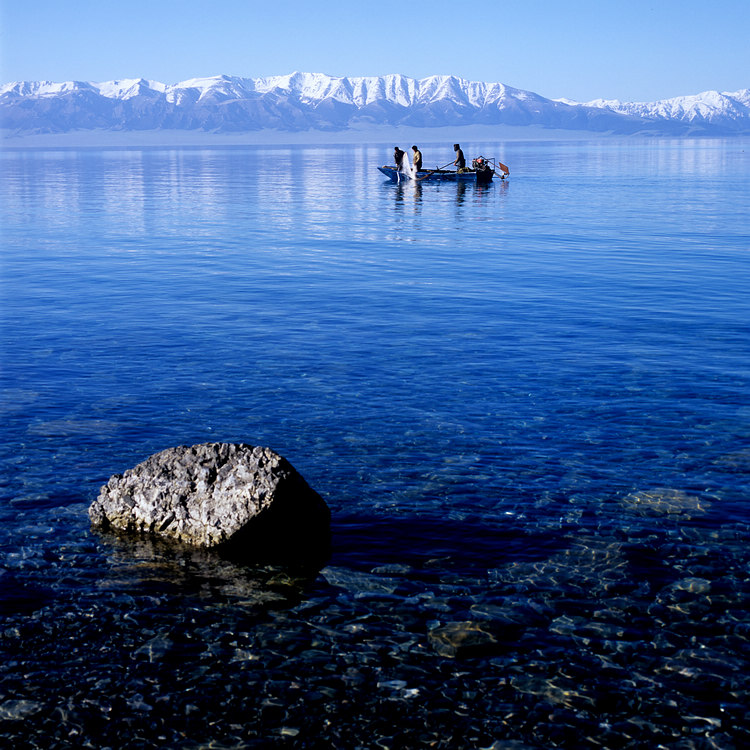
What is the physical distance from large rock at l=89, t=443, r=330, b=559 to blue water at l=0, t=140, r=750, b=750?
0.39 metres

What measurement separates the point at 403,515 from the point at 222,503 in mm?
2361

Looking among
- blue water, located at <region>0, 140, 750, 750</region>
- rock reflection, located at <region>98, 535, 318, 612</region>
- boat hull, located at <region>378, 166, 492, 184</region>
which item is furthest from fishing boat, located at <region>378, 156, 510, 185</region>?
rock reflection, located at <region>98, 535, 318, 612</region>

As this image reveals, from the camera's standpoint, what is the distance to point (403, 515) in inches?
434

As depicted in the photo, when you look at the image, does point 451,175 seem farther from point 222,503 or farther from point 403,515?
point 222,503

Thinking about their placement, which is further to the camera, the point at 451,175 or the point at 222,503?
the point at 451,175

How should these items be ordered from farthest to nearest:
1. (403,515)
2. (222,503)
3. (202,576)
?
1. (403,515)
2. (222,503)
3. (202,576)

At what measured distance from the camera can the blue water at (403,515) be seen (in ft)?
24.5

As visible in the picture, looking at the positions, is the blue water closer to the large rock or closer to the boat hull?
the large rock

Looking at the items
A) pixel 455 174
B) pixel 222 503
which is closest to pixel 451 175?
pixel 455 174

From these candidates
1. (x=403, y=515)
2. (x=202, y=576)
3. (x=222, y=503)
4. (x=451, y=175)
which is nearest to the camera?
(x=202, y=576)

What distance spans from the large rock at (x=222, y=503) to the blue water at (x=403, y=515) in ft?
1.30

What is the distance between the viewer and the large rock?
9969mm

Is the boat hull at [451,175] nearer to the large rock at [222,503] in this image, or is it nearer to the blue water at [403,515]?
the blue water at [403,515]

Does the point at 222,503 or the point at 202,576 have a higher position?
the point at 222,503
